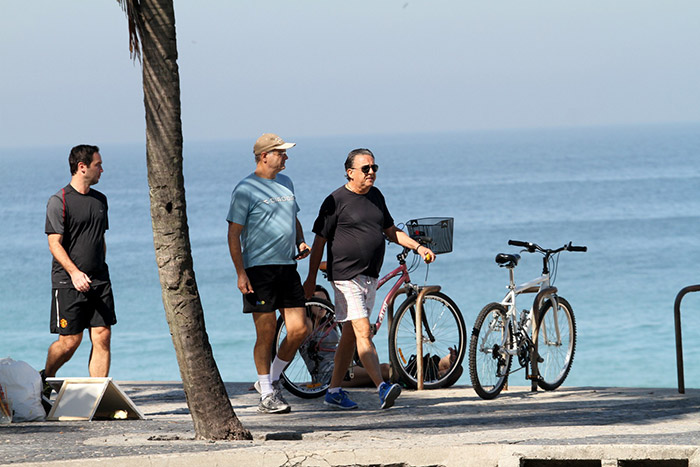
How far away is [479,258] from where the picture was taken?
201 feet

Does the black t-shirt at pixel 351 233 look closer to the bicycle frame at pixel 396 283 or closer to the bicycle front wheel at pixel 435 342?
the bicycle frame at pixel 396 283

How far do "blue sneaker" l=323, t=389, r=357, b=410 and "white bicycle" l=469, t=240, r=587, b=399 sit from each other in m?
1.01

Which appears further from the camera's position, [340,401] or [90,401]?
[340,401]

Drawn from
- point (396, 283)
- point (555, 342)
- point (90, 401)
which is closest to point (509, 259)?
point (396, 283)

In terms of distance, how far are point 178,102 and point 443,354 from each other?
4.19 m

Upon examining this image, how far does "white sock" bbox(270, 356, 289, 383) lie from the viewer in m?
9.20

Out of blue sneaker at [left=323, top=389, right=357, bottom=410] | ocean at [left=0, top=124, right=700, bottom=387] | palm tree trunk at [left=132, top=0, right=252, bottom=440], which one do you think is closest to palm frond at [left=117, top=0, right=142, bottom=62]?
palm tree trunk at [left=132, top=0, right=252, bottom=440]

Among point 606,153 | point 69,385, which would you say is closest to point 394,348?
point 69,385

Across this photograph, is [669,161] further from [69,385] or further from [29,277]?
[69,385]

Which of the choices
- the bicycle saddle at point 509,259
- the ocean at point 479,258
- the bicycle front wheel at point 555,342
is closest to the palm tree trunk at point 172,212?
the bicycle saddle at point 509,259

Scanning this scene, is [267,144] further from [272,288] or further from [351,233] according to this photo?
[272,288]

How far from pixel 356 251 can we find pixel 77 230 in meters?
2.13

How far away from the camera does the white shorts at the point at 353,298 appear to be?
9094mm

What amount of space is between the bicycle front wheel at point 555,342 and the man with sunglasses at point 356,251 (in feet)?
6.44
